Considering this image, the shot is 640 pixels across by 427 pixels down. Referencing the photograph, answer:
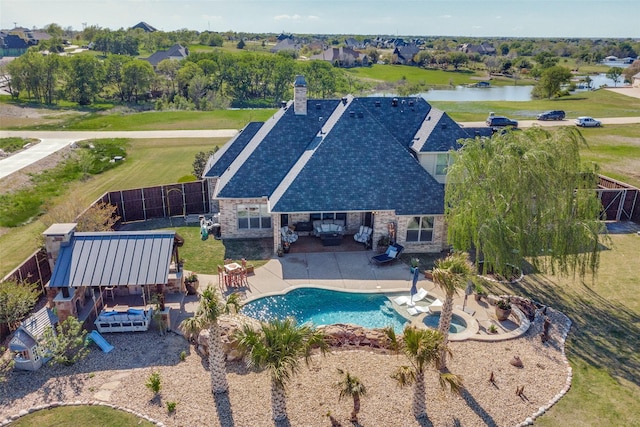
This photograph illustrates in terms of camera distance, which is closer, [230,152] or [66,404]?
[66,404]

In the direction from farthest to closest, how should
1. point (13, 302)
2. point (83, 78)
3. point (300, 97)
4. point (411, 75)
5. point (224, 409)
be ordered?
point (411, 75) → point (83, 78) → point (300, 97) → point (13, 302) → point (224, 409)

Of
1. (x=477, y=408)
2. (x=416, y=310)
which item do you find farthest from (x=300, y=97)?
(x=477, y=408)

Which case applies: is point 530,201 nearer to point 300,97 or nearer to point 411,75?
point 300,97

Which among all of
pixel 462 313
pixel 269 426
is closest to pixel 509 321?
pixel 462 313

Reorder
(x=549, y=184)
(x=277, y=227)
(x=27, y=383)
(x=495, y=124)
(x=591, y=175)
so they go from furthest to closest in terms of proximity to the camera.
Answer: (x=495, y=124) < (x=277, y=227) < (x=591, y=175) < (x=549, y=184) < (x=27, y=383)

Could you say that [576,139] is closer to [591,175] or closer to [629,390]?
[591,175]

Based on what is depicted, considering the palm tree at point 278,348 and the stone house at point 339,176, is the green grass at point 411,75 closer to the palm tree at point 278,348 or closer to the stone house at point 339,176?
the stone house at point 339,176
